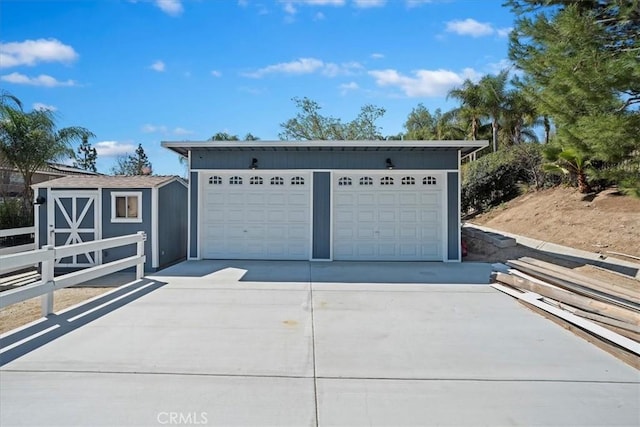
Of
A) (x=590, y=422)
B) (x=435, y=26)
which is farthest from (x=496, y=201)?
(x=590, y=422)

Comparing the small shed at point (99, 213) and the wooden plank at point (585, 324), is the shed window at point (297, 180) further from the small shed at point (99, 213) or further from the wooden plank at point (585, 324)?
the wooden plank at point (585, 324)

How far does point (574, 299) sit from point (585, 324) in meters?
0.47

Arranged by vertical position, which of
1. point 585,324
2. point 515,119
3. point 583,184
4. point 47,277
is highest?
point 515,119

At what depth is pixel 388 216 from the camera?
10.2m

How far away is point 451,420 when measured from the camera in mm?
2734

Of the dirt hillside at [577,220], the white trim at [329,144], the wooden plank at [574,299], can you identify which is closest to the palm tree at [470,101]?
the dirt hillside at [577,220]

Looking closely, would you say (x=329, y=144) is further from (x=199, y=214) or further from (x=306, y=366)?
(x=306, y=366)

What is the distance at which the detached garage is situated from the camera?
10.0 meters

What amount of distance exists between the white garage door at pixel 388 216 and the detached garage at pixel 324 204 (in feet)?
0.09

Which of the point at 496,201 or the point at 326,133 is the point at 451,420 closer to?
the point at 496,201

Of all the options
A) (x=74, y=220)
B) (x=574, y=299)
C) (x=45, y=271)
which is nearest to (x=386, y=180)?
(x=574, y=299)

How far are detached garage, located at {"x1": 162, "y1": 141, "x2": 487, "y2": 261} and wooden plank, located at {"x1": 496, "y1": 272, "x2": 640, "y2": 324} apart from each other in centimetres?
356

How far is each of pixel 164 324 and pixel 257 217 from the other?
18.5 ft

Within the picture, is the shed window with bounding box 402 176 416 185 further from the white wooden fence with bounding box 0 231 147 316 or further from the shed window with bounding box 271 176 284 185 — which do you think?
the white wooden fence with bounding box 0 231 147 316
